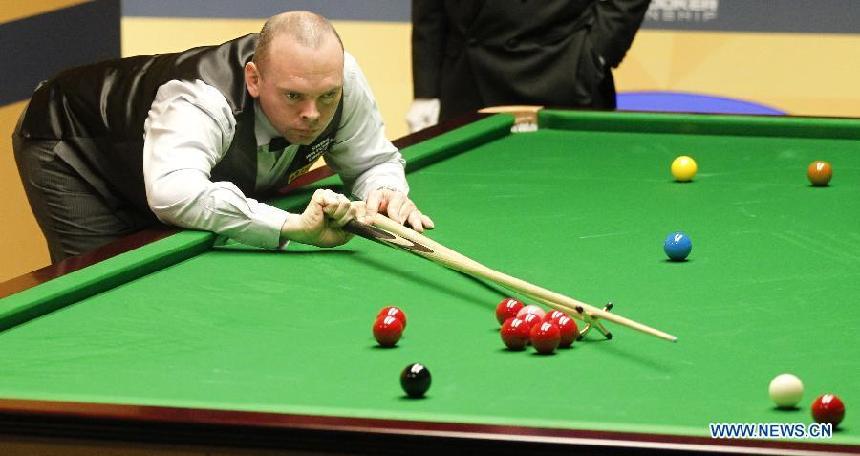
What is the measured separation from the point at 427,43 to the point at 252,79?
1952mm

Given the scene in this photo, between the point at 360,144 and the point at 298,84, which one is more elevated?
the point at 298,84

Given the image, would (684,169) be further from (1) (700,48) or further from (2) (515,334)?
(1) (700,48)

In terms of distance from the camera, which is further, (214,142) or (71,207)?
(71,207)

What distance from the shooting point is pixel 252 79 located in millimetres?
2768

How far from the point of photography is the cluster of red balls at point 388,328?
1.85 m

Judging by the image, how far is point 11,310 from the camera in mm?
1969

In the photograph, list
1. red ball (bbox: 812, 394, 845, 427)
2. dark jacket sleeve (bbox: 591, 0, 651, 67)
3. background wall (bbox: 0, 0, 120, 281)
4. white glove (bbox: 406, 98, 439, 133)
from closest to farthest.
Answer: red ball (bbox: 812, 394, 845, 427)
background wall (bbox: 0, 0, 120, 281)
dark jacket sleeve (bbox: 591, 0, 651, 67)
white glove (bbox: 406, 98, 439, 133)

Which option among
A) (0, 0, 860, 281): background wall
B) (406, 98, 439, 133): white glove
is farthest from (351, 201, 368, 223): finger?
(0, 0, 860, 281): background wall

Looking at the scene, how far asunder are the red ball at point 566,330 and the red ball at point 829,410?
1.42 ft

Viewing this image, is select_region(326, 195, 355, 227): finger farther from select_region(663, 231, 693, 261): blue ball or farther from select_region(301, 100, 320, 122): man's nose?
select_region(663, 231, 693, 261): blue ball

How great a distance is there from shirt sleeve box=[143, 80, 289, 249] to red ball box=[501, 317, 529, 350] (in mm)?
763

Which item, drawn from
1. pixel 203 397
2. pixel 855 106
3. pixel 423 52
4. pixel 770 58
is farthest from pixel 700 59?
pixel 203 397

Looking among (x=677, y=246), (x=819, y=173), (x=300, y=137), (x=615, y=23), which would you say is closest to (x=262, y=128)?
(x=300, y=137)

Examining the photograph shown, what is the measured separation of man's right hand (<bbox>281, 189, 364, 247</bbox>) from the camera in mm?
2469
